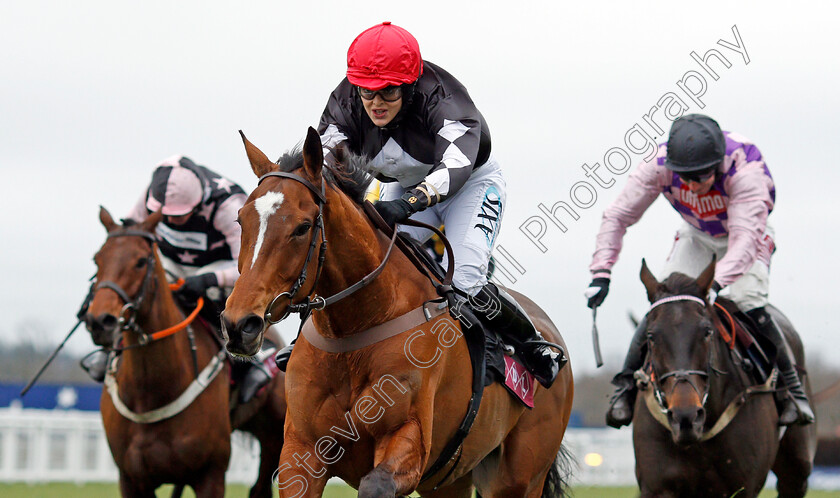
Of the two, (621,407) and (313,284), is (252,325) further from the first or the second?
(621,407)

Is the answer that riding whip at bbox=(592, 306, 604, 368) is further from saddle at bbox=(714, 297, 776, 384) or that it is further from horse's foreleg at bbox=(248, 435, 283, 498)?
horse's foreleg at bbox=(248, 435, 283, 498)

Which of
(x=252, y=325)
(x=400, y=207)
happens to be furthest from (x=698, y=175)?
(x=252, y=325)

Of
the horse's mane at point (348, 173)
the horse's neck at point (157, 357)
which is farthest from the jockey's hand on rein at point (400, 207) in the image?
the horse's neck at point (157, 357)

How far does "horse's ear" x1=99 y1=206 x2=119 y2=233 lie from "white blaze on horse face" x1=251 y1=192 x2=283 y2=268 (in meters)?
3.86

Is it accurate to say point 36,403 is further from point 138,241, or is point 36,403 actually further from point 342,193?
point 342,193

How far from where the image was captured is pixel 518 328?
5.07 m

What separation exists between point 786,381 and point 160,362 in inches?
175

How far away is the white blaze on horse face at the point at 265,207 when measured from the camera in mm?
3430

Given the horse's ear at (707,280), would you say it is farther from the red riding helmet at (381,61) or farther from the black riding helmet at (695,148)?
the red riding helmet at (381,61)

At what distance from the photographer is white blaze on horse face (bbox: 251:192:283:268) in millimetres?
3430

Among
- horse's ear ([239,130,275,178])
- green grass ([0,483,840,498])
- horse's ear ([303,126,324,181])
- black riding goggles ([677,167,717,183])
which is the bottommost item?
green grass ([0,483,840,498])

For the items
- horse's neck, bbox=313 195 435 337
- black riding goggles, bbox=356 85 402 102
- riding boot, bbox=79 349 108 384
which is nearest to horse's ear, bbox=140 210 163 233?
riding boot, bbox=79 349 108 384

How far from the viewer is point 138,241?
22.7ft

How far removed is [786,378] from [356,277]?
4.29 m
